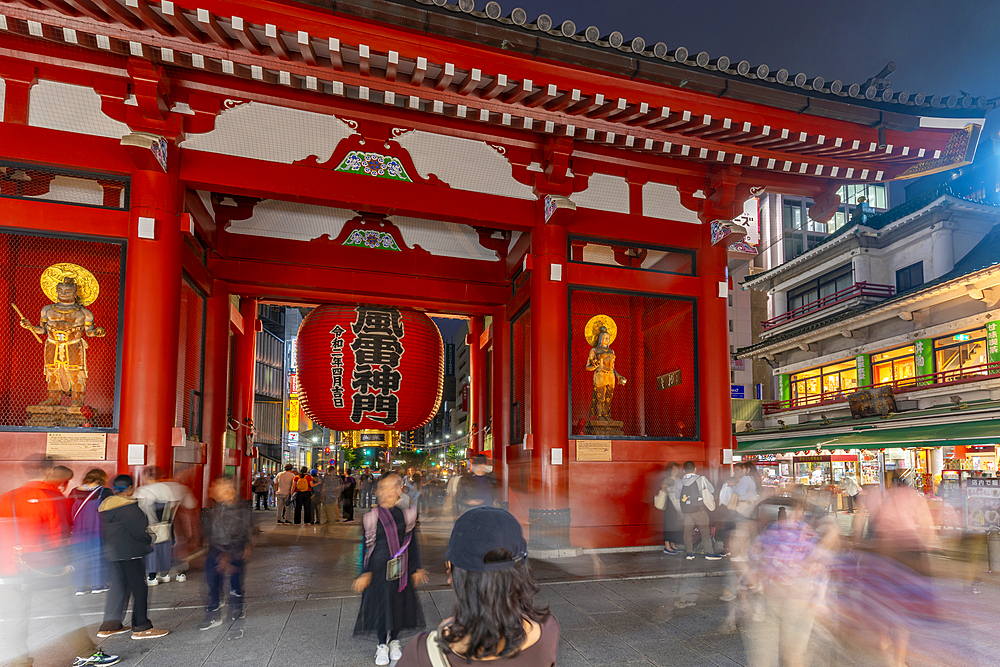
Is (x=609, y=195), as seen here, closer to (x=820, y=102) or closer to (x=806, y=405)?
(x=820, y=102)

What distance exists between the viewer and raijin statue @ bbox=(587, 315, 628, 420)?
1070 cm

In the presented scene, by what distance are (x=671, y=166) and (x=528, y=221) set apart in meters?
2.66

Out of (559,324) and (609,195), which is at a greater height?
(609,195)

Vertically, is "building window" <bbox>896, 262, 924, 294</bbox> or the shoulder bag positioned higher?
"building window" <bbox>896, 262, 924, 294</bbox>

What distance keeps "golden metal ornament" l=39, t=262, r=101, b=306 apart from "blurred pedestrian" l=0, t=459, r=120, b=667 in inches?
139

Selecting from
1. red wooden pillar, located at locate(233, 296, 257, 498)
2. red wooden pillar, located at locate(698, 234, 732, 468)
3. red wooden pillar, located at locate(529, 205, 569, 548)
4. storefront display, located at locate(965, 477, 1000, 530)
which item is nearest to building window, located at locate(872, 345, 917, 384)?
storefront display, located at locate(965, 477, 1000, 530)

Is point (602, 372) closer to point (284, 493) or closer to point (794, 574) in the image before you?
point (794, 574)

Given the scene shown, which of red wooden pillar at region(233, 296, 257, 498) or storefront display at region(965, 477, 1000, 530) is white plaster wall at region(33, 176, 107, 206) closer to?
red wooden pillar at region(233, 296, 257, 498)

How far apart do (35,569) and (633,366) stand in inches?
392

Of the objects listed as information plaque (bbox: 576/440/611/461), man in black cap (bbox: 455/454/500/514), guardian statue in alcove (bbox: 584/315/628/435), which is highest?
guardian statue in alcove (bbox: 584/315/628/435)

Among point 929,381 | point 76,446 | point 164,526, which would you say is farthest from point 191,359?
point 929,381

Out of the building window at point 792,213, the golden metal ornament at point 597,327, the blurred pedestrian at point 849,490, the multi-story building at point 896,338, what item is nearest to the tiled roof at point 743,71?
the golden metal ornament at point 597,327

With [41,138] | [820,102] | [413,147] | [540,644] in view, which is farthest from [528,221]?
[540,644]

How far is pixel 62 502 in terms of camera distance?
551cm
